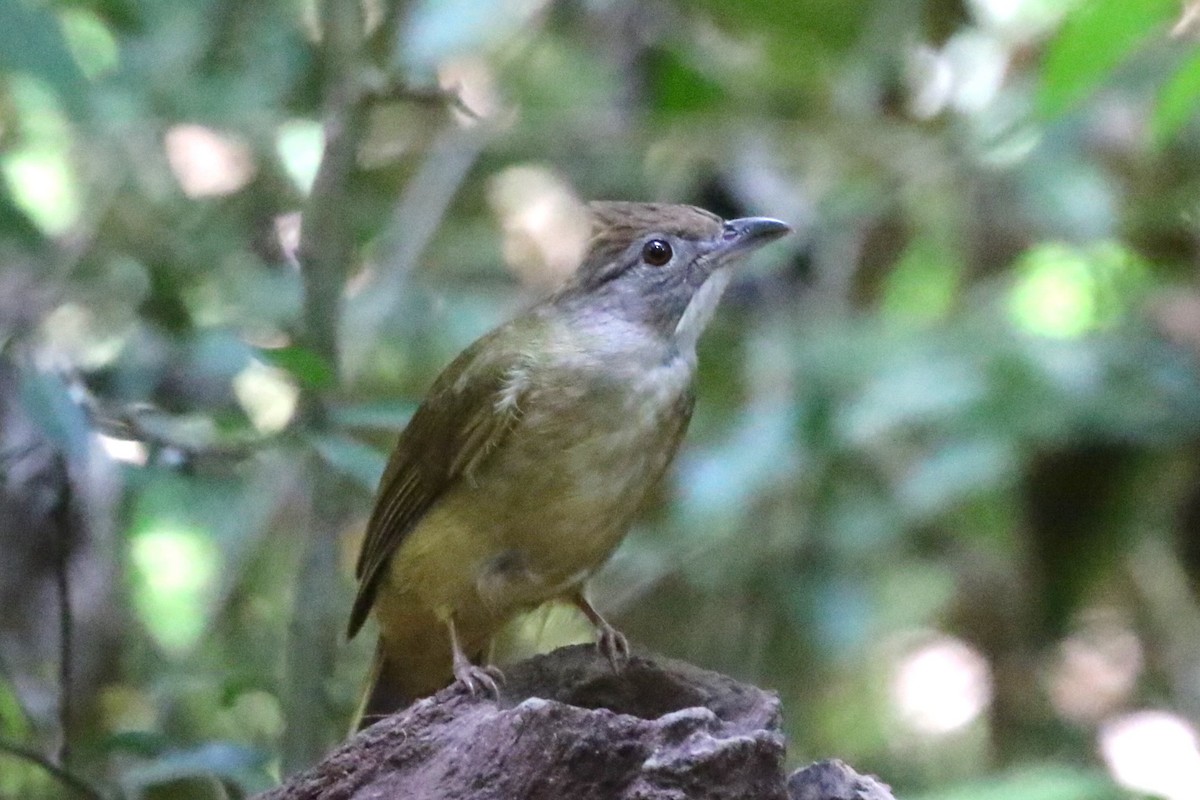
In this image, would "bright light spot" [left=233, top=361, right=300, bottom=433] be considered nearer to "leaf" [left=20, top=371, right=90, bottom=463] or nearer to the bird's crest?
the bird's crest

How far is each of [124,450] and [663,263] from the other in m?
1.71

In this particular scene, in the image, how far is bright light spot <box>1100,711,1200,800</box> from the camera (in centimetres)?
679

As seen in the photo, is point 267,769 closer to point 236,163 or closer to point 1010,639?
point 236,163

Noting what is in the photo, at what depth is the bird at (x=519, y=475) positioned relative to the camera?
3883 mm

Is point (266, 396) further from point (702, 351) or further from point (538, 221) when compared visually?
point (538, 221)

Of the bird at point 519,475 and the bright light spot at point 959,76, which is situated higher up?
the bright light spot at point 959,76

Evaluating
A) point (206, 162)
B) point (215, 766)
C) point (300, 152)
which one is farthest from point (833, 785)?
point (206, 162)

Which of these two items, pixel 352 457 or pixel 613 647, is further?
pixel 352 457

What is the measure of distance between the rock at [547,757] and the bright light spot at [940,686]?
4.58 meters

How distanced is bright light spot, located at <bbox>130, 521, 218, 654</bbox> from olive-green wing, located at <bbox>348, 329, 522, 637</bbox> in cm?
157

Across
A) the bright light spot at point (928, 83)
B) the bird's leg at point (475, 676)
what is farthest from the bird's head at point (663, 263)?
the bright light spot at point (928, 83)

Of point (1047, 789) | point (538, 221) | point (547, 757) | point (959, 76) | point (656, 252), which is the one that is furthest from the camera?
point (538, 221)

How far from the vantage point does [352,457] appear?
4.05 metres

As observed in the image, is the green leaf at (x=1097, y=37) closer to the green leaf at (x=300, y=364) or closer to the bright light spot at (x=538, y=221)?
the green leaf at (x=300, y=364)
